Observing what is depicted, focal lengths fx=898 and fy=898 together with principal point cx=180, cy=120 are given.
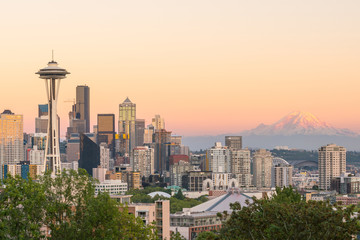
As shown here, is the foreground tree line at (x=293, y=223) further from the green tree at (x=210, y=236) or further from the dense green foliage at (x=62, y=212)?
the dense green foliage at (x=62, y=212)

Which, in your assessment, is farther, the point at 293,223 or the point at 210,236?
the point at 210,236

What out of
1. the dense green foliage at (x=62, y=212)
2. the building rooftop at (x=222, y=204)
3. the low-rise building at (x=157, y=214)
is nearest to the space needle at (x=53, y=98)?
the building rooftop at (x=222, y=204)

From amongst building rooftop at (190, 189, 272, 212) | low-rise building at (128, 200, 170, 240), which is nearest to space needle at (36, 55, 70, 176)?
building rooftop at (190, 189, 272, 212)

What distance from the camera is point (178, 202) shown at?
534 ft

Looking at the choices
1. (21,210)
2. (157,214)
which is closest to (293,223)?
(21,210)

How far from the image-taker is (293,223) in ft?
120

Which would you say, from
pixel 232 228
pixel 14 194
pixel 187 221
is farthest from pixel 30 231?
pixel 187 221

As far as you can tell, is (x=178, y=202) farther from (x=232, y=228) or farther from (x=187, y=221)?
(x=232, y=228)

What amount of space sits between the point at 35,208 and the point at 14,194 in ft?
9.71

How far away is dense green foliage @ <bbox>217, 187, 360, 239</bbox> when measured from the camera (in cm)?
3594

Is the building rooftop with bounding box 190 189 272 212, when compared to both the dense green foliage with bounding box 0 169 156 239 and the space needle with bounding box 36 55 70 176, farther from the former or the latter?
the dense green foliage with bounding box 0 169 156 239

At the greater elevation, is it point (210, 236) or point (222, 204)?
point (210, 236)

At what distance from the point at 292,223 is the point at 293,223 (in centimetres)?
13

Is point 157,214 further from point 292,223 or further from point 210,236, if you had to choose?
point 292,223
